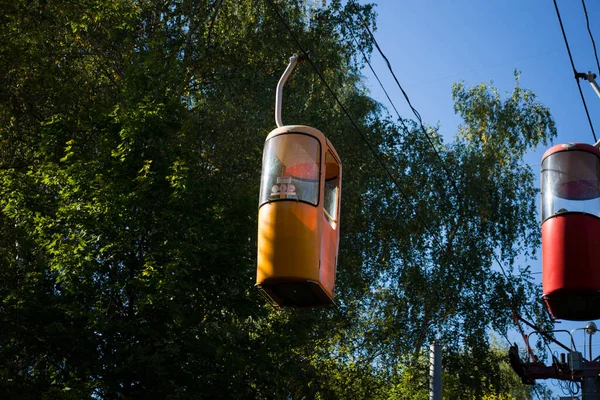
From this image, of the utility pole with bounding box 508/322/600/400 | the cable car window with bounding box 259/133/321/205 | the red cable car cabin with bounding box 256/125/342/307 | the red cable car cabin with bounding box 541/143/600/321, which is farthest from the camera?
the utility pole with bounding box 508/322/600/400

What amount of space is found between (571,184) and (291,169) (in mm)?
3892

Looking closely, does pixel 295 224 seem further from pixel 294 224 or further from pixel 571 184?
pixel 571 184

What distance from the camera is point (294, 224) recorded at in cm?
1057

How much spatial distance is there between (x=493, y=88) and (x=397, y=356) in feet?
46.7

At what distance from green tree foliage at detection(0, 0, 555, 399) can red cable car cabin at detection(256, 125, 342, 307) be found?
22.3 ft

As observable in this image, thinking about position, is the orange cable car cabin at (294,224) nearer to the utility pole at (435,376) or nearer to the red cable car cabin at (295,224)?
the red cable car cabin at (295,224)

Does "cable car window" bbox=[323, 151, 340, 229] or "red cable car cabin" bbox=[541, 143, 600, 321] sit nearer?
"red cable car cabin" bbox=[541, 143, 600, 321]

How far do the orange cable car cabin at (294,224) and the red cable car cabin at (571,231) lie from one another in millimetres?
2927

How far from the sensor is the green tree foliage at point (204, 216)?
1806cm

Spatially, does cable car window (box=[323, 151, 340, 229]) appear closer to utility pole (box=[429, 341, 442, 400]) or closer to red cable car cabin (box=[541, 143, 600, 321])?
red cable car cabin (box=[541, 143, 600, 321])

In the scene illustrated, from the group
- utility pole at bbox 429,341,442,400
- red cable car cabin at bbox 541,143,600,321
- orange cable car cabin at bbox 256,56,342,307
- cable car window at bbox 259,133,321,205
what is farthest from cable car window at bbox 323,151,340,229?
utility pole at bbox 429,341,442,400

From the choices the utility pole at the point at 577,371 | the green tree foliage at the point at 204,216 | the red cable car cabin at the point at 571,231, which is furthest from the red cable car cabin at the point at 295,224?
the utility pole at the point at 577,371

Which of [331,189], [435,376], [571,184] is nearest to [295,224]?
[331,189]

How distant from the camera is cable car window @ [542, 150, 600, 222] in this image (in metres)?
11.6
